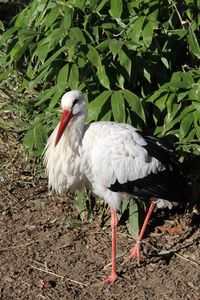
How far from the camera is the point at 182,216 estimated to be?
19.1 feet

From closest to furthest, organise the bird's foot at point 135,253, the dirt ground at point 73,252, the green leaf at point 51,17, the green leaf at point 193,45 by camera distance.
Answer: the dirt ground at point 73,252, the green leaf at point 193,45, the green leaf at point 51,17, the bird's foot at point 135,253

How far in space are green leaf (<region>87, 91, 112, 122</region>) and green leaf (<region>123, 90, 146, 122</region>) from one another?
0.51 ft

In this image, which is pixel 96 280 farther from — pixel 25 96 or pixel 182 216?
pixel 25 96

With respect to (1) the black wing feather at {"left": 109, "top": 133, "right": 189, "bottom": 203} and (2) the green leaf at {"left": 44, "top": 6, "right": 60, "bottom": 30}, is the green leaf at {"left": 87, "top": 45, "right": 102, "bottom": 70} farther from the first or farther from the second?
(1) the black wing feather at {"left": 109, "top": 133, "right": 189, "bottom": 203}

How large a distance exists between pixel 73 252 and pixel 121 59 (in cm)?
168

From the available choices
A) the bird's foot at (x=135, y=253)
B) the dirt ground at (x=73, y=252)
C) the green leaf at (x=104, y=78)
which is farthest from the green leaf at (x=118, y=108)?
the dirt ground at (x=73, y=252)

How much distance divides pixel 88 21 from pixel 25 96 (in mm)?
1500

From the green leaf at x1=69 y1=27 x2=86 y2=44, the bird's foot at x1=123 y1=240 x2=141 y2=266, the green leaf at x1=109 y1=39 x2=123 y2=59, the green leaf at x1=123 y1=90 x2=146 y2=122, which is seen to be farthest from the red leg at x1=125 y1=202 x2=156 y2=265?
the green leaf at x1=69 y1=27 x2=86 y2=44

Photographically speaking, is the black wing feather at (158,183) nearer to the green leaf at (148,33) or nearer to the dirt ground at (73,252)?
the dirt ground at (73,252)

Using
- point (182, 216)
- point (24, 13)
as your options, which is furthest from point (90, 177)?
point (24, 13)

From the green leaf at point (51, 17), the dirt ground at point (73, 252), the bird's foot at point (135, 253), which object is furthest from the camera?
the bird's foot at point (135, 253)

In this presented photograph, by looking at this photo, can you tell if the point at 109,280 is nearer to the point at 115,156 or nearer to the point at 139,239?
the point at 139,239

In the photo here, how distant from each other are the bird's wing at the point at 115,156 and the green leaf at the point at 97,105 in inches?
6.1

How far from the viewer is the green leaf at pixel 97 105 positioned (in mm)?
5020
